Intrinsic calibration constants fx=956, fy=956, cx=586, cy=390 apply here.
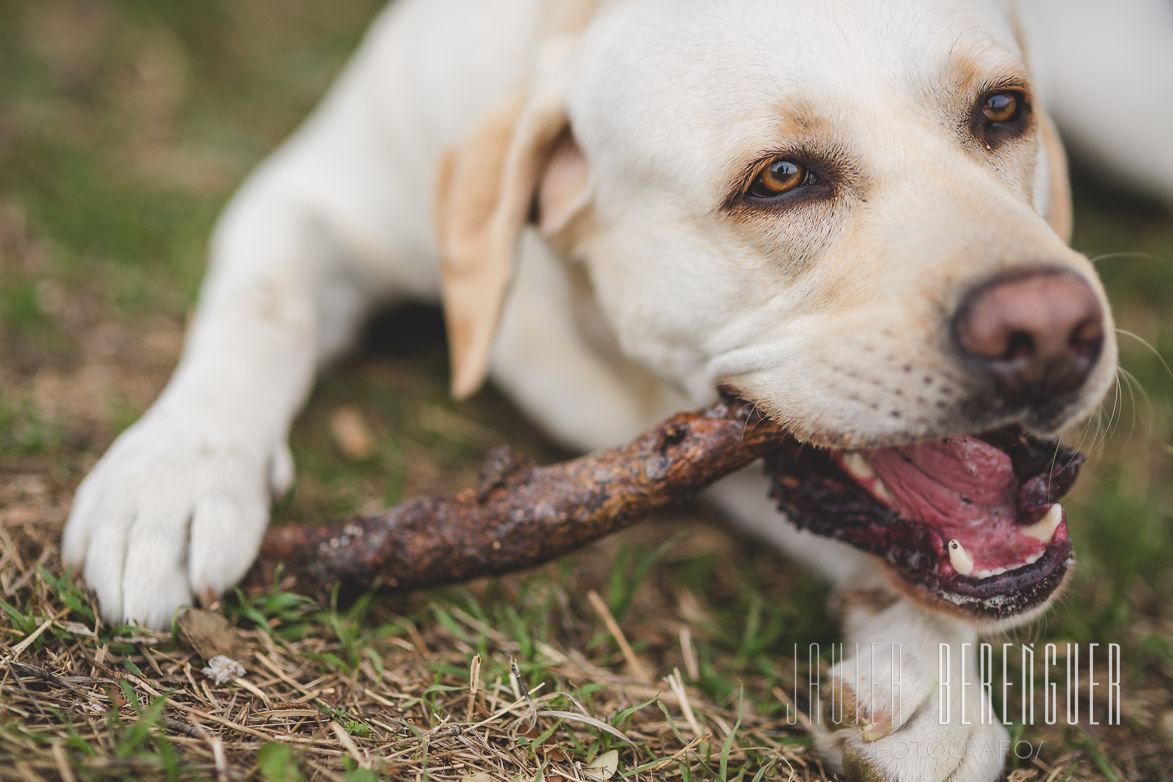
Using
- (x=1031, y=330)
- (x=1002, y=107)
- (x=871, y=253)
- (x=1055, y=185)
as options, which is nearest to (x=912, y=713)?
(x=1031, y=330)

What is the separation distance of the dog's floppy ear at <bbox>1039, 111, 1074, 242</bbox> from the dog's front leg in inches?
73.5

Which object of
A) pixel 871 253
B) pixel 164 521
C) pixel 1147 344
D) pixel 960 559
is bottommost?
pixel 960 559

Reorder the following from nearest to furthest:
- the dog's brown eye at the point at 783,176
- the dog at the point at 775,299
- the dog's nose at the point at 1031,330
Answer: the dog's nose at the point at 1031,330 < the dog at the point at 775,299 < the dog's brown eye at the point at 783,176

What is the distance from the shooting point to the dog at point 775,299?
1587 mm

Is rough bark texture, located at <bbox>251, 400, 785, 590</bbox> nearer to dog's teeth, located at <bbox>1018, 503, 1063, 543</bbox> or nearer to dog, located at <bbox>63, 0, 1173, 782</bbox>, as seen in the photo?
dog, located at <bbox>63, 0, 1173, 782</bbox>

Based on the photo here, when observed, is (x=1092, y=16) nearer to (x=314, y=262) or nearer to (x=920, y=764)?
(x=314, y=262)

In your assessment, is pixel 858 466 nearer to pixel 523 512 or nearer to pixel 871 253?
pixel 871 253

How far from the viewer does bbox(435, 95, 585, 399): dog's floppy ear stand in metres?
2.25

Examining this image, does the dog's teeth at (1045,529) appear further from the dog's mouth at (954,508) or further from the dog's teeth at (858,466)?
the dog's teeth at (858,466)

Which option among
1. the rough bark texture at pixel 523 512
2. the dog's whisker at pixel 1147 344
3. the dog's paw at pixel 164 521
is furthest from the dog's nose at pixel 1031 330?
the dog's paw at pixel 164 521

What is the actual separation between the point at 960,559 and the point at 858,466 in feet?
0.87

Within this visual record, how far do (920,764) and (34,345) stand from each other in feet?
8.25

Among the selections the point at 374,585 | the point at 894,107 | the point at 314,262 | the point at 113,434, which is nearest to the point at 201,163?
the point at 314,262

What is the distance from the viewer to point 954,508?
1756 millimetres
